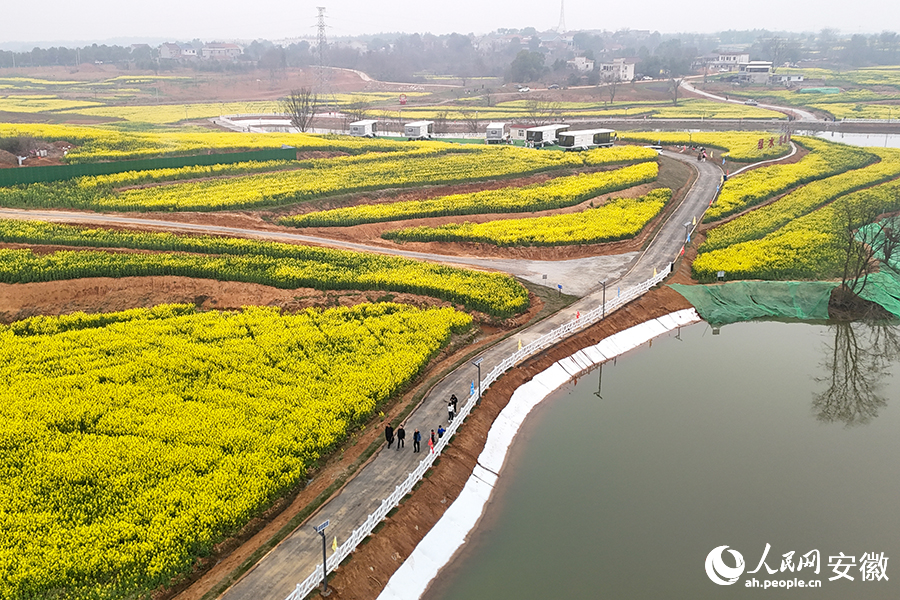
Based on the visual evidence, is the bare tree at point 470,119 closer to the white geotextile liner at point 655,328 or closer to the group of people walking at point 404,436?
the white geotextile liner at point 655,328

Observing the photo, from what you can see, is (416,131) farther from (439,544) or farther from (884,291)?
(439,544)

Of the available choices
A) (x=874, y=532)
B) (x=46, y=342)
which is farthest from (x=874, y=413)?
(x=46, y=342)

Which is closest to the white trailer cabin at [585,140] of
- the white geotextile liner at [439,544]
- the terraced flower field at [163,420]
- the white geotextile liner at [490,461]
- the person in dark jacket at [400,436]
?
the white geotextile liner at [490,461]

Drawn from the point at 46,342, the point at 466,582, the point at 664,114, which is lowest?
the point at 466,582

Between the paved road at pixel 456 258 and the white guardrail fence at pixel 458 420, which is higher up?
the paved road at pixel 456 258

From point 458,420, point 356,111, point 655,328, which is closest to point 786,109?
point 356,111

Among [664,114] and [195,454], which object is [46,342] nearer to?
[195,454]
